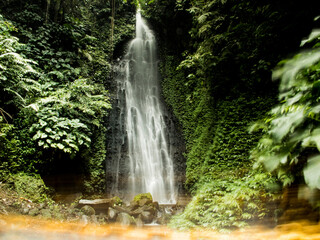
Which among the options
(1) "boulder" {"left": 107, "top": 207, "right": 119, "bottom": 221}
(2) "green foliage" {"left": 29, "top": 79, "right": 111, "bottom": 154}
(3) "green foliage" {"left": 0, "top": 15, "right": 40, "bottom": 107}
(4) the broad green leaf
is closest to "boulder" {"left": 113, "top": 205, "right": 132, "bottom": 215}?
(1) "boulder" {"left": 107, "top": 207, "right": 119, "bottom": 221}

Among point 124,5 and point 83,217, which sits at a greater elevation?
point 124,5

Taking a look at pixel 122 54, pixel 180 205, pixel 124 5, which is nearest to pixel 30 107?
pixel 180 205

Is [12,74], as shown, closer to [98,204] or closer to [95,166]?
[95,166]

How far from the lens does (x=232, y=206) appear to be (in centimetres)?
396

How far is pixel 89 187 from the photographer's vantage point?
7.48 meters

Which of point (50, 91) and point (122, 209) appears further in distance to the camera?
point (50, 91)

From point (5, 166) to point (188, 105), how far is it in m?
7.48

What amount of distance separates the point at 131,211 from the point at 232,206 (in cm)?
343

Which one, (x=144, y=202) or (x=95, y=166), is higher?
(x=95, y=166)

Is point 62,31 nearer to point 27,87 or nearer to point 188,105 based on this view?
point 27,87

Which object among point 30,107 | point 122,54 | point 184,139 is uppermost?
point 122,54

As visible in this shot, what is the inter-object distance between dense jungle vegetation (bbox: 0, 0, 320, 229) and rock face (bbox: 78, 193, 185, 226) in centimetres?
107

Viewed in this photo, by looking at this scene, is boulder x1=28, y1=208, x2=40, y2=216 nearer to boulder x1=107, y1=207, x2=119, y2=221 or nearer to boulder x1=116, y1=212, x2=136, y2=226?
boulder x1=107, y1=207, x2=119, y2=221

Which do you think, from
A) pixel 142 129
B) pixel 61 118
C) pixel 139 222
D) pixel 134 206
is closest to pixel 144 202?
pixel 134 206
